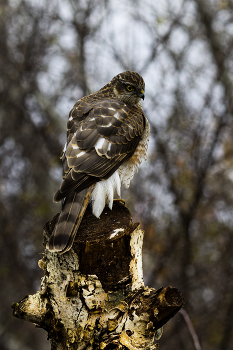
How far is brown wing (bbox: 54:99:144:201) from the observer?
3061 millimetres

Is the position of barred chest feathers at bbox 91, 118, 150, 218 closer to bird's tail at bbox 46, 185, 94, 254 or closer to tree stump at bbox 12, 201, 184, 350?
bird's tail at bbox 46, 185, 94, 254

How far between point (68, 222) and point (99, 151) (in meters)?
0.86

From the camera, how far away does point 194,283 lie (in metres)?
7.21

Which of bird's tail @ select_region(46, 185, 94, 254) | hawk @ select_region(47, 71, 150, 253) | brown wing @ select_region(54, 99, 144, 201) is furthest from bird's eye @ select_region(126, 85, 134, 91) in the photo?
bird's tail @ select_region(46, 185, 94, 254)

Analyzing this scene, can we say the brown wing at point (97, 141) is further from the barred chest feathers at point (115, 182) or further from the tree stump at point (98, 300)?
the tree stump at point (98, 300)

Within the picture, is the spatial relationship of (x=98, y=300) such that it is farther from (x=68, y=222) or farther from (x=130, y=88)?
(x=130, y=88)

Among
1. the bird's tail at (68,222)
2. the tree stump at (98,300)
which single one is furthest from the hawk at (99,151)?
the tree stump at (98,300)

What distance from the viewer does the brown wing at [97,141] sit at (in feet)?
10.0

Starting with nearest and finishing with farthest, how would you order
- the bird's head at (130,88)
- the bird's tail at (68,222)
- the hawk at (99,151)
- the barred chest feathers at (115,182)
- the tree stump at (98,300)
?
the tree stump at (98,300) → the bird's tail at (68,222) → the hawk at (99,151) → the barred chest feathers at (115,182) → the bird's head at (130,88)

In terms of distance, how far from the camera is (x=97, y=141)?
10.9 feet

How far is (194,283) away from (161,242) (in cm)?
101

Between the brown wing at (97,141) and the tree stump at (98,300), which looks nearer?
the tree stump at (98,300)

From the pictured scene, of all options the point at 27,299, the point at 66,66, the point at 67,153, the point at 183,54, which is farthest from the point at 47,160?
the point at 27,299

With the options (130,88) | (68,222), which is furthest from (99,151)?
(130,88)
